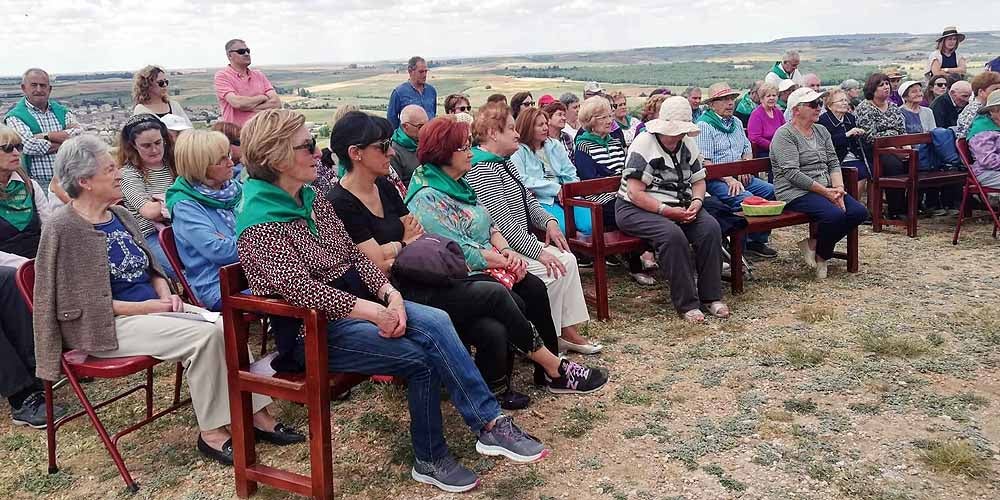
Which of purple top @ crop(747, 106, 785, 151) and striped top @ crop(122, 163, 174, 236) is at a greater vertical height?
purple top @ crop(747, 106, 785, 151)

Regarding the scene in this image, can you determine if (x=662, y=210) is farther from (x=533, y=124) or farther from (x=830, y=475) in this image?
(x=830, y=475)

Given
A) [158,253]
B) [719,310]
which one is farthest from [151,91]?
[719,310]

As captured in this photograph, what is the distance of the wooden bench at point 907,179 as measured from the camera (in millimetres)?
7262

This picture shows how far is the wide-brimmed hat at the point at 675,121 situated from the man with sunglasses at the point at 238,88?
12.2ft

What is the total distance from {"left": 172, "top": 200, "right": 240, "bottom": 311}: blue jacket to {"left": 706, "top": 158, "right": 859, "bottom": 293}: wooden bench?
11.7ft

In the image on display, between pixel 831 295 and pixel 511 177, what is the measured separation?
2.56 metres

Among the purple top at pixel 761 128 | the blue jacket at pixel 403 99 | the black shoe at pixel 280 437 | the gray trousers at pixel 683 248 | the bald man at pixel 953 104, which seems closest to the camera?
→ the black shoe at pixel 280 437

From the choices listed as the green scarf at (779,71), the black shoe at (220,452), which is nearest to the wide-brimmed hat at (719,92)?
the green scarf at (779,71)

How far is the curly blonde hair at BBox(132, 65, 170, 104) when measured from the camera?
6219 mm

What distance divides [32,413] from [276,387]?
6.11 feet

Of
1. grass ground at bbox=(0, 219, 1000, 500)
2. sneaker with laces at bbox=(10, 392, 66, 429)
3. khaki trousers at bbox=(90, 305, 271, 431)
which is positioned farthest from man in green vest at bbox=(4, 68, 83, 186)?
khaki trousers at bbox=(90, 305, 271, 431)

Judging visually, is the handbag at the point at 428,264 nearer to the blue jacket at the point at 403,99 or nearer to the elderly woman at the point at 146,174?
the elderly woman at the point at 146,174

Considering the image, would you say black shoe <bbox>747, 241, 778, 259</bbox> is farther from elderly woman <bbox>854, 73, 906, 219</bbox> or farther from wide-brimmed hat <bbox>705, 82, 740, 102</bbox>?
elderly woman <bbox>854, 73, 906, 219</bbox>

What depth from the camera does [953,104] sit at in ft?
28.1
